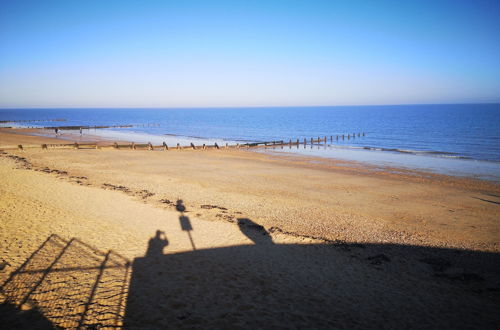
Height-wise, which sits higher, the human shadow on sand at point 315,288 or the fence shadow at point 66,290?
the fence shadow at point 66,290

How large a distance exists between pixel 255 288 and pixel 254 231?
3978 millimetres

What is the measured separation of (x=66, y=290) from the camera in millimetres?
6648

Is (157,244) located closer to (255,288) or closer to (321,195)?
(255,288)

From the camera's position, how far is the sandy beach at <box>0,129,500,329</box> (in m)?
6.16

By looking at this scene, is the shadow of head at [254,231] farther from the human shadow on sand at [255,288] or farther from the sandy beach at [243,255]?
→ the human shadow on sand at [255,288]

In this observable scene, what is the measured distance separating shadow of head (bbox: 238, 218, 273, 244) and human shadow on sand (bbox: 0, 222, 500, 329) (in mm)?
452

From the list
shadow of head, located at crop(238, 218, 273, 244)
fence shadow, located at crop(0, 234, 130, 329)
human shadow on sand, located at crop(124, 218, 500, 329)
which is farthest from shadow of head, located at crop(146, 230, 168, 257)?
shadow of head, located at crop(238, 218, 273, 244)

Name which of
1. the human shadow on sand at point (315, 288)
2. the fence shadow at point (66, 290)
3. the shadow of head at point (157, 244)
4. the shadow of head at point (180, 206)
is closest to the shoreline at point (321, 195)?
the shadow of head at point (180, 206)

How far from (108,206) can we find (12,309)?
7.75 m

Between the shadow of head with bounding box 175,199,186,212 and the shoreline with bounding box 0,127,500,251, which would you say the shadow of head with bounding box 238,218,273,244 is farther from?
the shadow of head with bounding box 175,199,186,212

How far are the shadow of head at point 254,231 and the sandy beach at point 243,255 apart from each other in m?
0.08

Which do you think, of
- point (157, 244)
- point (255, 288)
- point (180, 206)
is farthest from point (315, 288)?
point (180, 206)

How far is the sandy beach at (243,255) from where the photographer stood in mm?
6160

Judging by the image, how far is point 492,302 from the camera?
6926 mm
